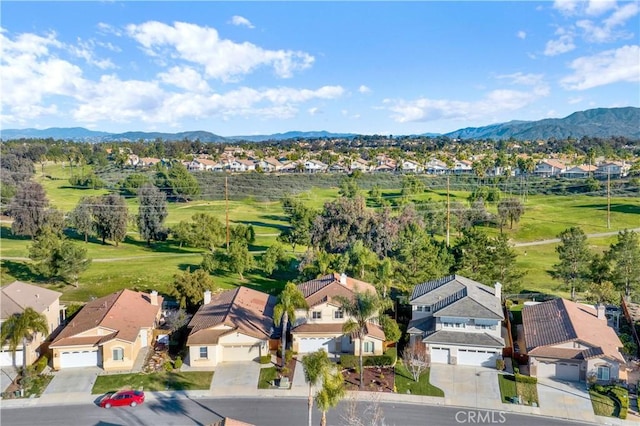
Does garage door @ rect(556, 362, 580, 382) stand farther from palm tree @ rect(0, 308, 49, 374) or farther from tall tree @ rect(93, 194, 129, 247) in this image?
tall tree @ rect(93, 194, 129, 247)

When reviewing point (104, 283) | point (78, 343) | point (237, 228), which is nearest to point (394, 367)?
point (78, 343)

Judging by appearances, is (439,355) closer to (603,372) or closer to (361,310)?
(361,310)

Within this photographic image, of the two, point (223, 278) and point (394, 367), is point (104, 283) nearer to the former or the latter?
point (223, 278)

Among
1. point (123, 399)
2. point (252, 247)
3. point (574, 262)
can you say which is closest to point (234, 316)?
point (123, 399)

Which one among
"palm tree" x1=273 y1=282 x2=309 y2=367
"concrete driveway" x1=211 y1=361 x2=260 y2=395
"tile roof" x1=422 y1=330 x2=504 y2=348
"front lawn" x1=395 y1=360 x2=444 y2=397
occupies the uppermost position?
"palm tree" x1=273 y1=282 x2=309 y2=367

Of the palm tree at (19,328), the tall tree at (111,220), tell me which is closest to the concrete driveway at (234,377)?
the palm tree at (19,328)

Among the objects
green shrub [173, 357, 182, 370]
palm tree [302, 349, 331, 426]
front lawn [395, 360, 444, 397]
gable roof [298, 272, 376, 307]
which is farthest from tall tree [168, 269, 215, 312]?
palm tree [302, 349, 331, 426]
